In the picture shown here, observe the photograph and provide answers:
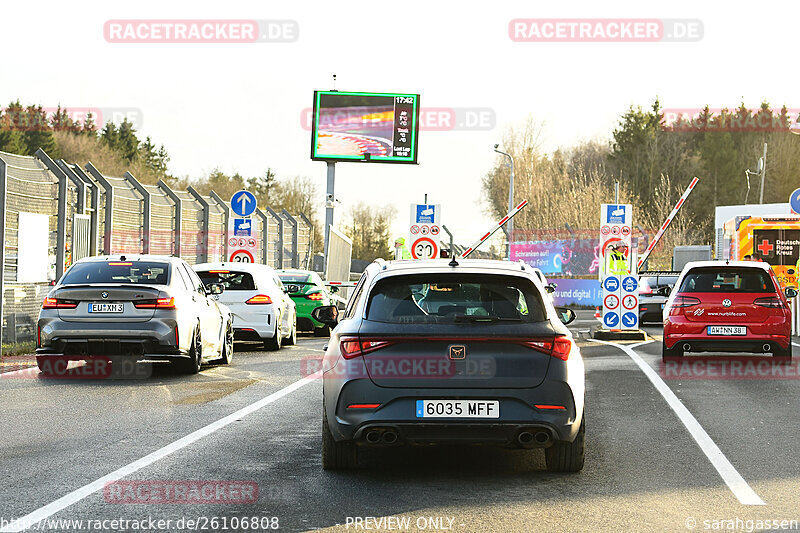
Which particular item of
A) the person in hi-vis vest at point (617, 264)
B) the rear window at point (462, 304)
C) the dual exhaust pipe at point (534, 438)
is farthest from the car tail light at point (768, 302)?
the dual exhaust pipe at point (534, 438)

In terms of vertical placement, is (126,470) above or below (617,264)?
below

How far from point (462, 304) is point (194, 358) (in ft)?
24.7

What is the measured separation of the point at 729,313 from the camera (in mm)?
17859

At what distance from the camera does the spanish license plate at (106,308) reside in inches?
575

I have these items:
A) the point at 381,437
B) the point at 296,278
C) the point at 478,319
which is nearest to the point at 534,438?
the point at 478,319

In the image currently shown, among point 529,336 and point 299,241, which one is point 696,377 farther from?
point 299,241

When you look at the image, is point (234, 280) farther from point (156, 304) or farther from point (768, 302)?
point (768, 302)

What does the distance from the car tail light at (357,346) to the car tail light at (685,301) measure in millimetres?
11295

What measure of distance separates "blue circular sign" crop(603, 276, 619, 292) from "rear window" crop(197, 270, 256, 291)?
24.6 ft

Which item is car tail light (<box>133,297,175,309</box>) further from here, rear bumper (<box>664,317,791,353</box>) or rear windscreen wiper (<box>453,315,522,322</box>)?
rear bumper (<box>664,317,791,353</box>)

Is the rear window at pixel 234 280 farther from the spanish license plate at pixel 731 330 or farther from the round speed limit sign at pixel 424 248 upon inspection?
the spanish license plate at pixel 731 330

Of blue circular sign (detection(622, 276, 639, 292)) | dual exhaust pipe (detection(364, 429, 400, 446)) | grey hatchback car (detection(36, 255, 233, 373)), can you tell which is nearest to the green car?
blue circular sign (detection(622, 276, 639, 292))

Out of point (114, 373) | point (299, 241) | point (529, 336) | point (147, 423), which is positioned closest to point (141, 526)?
point (529, 336)

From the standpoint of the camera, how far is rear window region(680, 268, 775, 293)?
18.0 m
